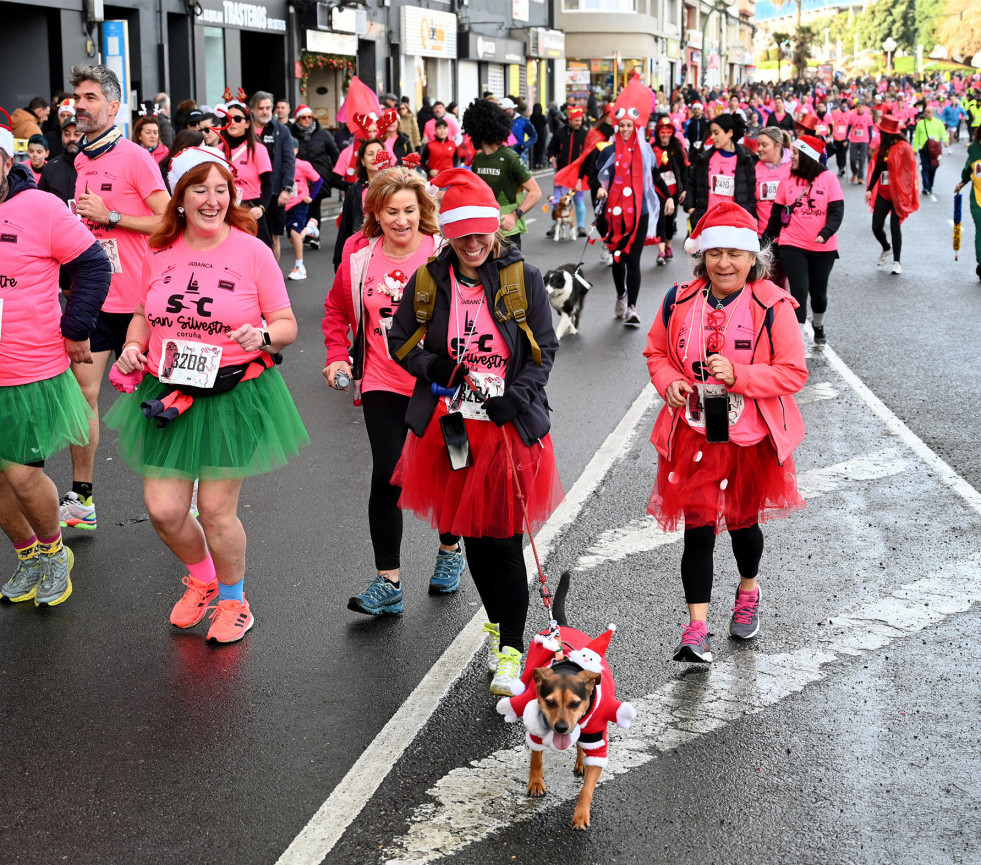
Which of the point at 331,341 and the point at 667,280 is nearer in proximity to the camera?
the point at 331,341

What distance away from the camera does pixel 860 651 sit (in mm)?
5113

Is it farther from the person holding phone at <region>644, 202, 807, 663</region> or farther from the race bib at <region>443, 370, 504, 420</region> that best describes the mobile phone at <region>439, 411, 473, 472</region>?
the person holding phone at <region>644, 202, 807, 663</region>

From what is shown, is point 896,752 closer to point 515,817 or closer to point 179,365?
point 515,817

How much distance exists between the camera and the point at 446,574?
5.80 meters

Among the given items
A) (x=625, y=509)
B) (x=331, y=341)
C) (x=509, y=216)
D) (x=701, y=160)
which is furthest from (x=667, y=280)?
(x=331, y=341)

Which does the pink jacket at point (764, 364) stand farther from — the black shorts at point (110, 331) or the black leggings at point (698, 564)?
the black shorts at point (110, 331)

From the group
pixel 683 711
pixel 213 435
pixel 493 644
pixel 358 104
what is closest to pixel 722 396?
pixel 683 711

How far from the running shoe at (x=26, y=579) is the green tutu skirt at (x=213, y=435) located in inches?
35.7

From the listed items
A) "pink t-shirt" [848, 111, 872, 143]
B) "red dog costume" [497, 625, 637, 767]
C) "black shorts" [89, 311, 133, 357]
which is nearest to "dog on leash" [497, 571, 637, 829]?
"red dog costume" [497, 625, 637, 767]

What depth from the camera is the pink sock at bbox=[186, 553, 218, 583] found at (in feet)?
17.8

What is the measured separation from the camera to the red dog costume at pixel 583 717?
12.3 ft

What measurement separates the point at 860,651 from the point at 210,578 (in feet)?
9.21

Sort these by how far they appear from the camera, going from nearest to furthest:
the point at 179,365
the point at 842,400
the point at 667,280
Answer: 1. the point at 179,365
2. the point at 842,400
3. the point at 667,280

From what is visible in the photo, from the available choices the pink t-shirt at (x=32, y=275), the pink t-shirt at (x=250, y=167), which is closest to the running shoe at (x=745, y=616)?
the pink t-shirt at (x=32, y=275)
